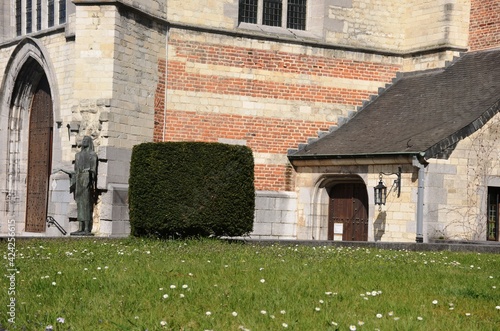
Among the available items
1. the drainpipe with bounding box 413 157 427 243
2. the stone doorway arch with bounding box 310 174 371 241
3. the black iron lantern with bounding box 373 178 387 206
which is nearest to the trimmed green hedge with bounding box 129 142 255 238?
the drainpipe with bounding box 413 157 427 243

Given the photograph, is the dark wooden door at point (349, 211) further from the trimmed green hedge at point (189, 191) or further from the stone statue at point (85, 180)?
the trimmed green hedge at point (189, 191)

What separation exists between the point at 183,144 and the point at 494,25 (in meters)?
10.5

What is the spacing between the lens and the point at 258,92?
21.7 metres

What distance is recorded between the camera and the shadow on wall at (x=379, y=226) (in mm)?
19541

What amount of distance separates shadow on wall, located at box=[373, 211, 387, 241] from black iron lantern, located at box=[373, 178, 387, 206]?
30 centimetres

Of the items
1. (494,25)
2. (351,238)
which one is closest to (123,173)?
(351,238)

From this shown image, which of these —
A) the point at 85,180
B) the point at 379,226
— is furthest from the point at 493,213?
the point at 85,180

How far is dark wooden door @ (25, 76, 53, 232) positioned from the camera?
2267 cm

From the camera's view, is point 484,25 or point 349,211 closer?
point 349,211

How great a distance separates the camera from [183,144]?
1529cm

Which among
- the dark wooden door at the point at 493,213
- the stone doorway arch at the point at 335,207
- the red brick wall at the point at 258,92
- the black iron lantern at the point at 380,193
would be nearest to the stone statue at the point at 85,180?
the red brick wall at the point at 258,92

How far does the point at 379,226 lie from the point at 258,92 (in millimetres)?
4542

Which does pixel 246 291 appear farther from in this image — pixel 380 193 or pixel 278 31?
pixel 278 31

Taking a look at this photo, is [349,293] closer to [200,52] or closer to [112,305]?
[112,305]
